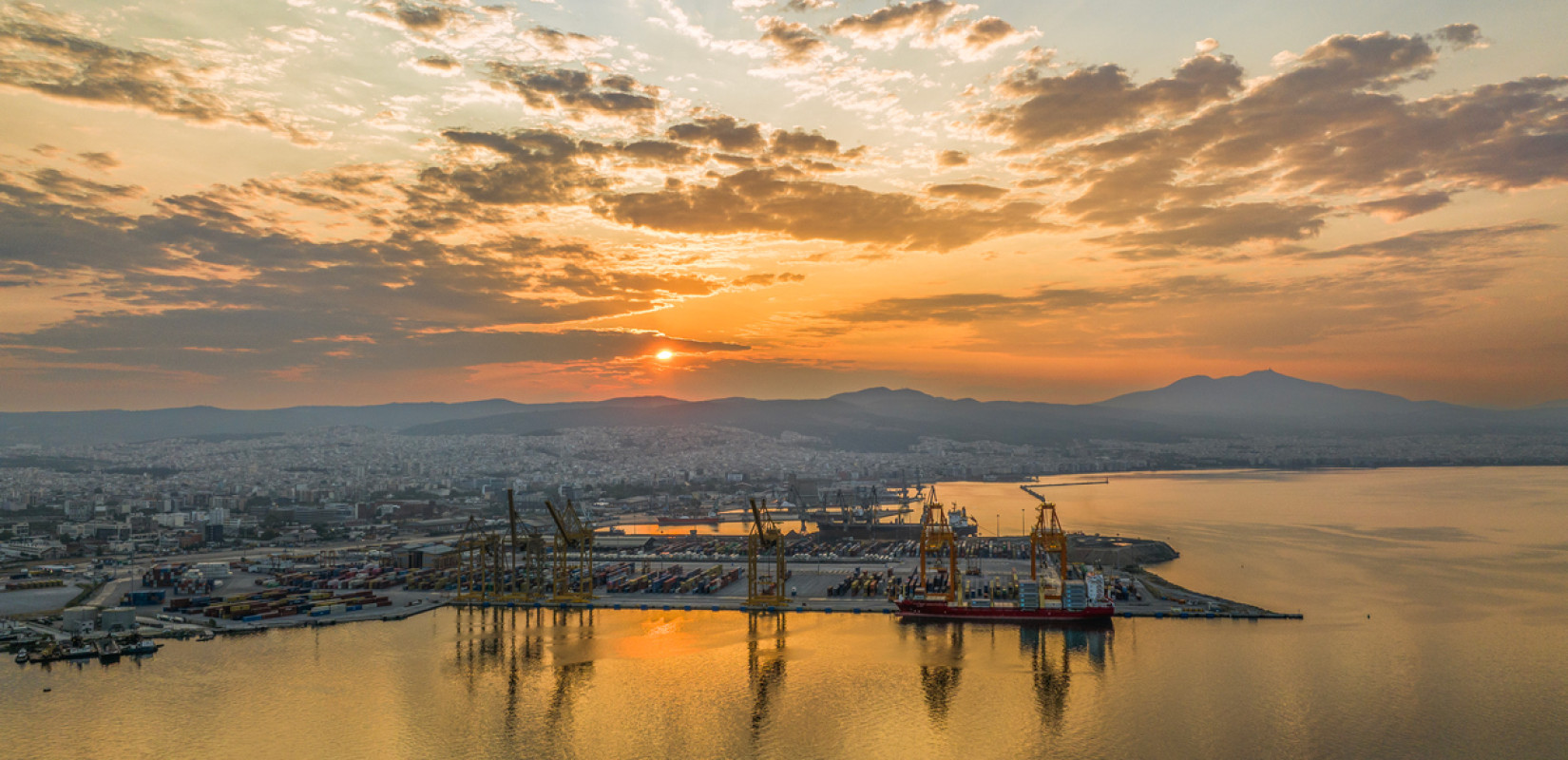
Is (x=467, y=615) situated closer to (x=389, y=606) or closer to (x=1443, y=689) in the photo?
(x=389, y=606)

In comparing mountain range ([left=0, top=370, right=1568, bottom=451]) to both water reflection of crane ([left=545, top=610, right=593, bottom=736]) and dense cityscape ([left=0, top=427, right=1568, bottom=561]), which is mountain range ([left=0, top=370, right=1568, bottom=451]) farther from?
water reflection of crane ([left=545, top=610, right=593, bottom=736])

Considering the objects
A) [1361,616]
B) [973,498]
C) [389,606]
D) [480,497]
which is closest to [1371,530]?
[1361,616]

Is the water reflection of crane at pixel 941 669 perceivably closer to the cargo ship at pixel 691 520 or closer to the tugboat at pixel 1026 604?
the tugboat at pixel 1026 604

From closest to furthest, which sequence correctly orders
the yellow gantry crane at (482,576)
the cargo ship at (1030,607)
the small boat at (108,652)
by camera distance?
the small boat at (108,652) → the cargo ship at (1030,607) → the yellow gantry crane at (482,576)

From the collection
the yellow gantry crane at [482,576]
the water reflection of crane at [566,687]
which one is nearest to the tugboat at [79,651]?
the yellow gantry crane at [482,576]

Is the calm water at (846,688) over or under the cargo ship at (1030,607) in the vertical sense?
under

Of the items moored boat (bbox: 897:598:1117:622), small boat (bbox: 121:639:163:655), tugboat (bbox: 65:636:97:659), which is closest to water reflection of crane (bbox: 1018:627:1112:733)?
moored boat (bbox: 897:598:1117:622)

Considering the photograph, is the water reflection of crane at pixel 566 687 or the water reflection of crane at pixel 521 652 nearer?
the water reflection of crane at pixel 566 687
